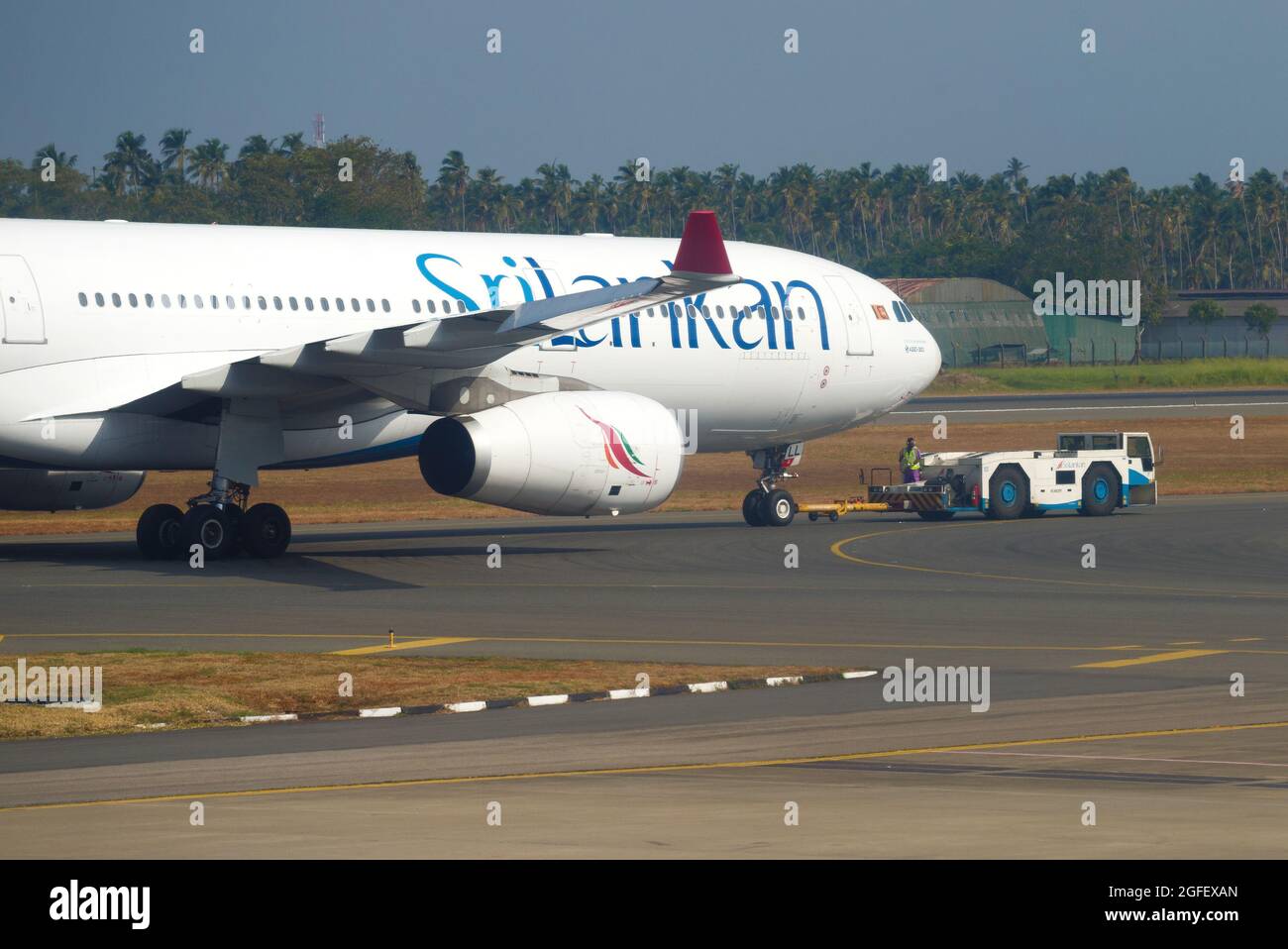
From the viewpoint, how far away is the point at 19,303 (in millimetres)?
28438

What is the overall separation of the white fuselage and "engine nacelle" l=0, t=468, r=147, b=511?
9.24 ft

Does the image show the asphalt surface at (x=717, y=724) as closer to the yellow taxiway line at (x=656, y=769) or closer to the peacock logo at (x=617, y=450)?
the yellow taxiway line at (x=656, y=769)

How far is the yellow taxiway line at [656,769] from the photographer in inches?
491

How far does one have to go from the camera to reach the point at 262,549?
3108 cm

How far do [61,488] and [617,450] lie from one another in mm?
10308

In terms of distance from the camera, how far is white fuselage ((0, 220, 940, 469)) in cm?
2877

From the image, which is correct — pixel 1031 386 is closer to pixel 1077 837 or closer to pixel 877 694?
pixel 877 694

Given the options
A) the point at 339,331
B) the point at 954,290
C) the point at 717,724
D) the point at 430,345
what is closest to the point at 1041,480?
the point at 339,331

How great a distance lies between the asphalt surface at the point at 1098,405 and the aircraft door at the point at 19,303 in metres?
50.0

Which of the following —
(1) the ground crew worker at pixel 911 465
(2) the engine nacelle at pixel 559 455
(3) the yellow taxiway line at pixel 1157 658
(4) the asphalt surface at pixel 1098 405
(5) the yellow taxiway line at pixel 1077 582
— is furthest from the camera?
(4) the asphalt surface at pixel 1098 405

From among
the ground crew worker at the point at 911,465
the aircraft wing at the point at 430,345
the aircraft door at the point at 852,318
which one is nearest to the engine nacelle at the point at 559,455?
the aircraft wing at the point at 430,345

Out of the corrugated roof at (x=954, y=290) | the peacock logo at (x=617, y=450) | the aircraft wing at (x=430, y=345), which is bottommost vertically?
the peacock logo at (x=617, y=450)
